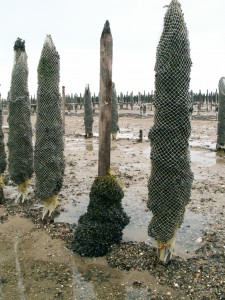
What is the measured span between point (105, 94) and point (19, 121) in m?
5.32

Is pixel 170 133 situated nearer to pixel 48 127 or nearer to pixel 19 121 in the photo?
pixel 48 127

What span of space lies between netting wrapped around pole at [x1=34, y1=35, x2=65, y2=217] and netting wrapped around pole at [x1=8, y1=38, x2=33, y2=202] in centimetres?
199

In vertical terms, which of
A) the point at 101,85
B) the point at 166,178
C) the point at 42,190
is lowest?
the point at 42,190

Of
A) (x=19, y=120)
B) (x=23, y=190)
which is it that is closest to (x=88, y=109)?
(x=19, y=120)

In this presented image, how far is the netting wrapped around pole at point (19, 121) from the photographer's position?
13.0m

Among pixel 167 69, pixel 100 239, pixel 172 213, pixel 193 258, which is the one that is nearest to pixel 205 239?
pixel 193 258

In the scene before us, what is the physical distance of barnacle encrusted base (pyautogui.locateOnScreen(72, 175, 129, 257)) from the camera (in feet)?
28.8

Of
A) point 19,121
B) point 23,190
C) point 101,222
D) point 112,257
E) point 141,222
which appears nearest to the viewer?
point 112,257

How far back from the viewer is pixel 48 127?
1102cm

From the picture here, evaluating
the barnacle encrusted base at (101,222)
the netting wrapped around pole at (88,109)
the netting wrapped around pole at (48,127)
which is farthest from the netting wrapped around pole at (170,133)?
the netting wrapped around pole at (88,109)

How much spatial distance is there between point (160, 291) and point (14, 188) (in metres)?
10.1

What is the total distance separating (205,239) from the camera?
975 cm

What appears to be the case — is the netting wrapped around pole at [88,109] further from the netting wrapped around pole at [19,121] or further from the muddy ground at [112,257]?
the netting wrapped around pole at [19,121]

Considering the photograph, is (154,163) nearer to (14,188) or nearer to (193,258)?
(193,258)
